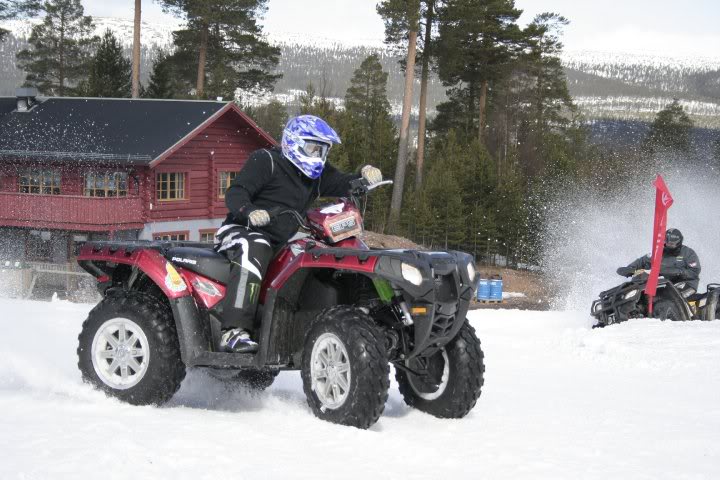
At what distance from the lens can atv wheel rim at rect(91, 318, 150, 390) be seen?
7.23 meters

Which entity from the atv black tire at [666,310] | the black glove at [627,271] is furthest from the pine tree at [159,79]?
the atv black tire at [666,310]

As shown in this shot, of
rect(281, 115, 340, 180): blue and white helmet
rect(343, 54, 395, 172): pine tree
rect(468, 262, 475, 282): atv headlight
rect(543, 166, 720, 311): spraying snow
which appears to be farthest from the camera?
rect(343, 54, 395, 172): pine tree

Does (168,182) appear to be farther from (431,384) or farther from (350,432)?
(350,432)

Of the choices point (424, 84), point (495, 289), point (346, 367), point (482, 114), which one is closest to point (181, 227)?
point (495, 289)

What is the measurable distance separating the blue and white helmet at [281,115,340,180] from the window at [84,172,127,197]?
32.8 m

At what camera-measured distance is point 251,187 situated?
7.18m

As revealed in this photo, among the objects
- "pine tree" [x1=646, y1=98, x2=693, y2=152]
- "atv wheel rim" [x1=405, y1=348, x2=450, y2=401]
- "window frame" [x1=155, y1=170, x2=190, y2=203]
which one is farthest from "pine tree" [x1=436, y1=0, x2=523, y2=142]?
"atv wheel rim" [x1=405, y1=348, x2=450, y2=401]

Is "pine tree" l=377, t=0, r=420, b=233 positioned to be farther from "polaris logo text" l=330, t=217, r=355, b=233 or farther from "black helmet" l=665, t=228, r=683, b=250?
"polaris logo text" l=330, t=217, r=355, b=233

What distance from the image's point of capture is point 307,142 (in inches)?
285

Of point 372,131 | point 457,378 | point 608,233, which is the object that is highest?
point 372,131

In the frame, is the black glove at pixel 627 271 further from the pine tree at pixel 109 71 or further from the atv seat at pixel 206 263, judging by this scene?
the pine tree at pixel 109 71

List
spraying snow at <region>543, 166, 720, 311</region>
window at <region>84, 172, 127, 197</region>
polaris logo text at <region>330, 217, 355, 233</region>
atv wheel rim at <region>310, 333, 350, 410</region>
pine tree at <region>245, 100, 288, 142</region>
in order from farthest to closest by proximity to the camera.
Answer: pine tree at <region>245, 100, 288, 142</region>, window at <region>84, 172, 127, 197</region>, spraying snow at <region>543, 166, 720, 311</region>, polaris logo text at <region>330, 217, 355, 233</region>, atv wheel rim at <region>310, 333, 350, 410</region>

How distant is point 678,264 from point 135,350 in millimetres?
11293

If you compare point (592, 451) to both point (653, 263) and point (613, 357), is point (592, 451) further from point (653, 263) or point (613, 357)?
point (653, 263)
